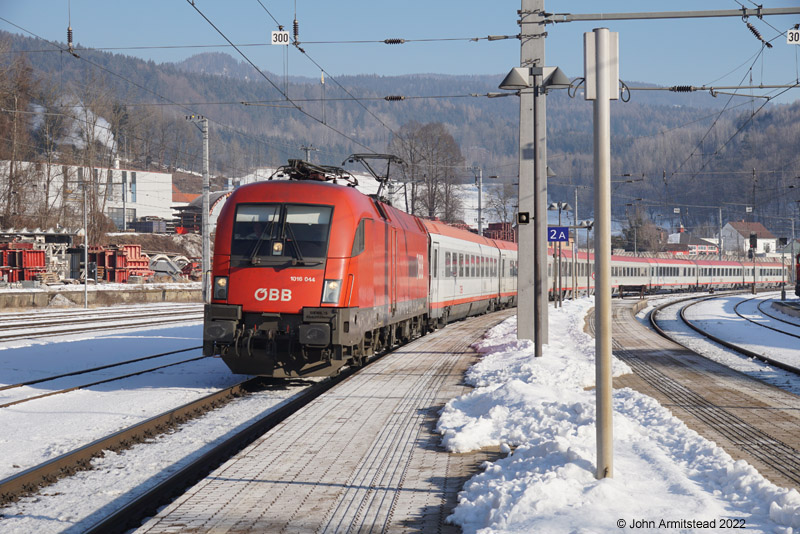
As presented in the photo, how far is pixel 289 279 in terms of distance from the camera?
11969 mm

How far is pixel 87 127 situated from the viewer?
64625 millimetres

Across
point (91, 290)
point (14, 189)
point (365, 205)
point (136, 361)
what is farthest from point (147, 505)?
point (14, 189)

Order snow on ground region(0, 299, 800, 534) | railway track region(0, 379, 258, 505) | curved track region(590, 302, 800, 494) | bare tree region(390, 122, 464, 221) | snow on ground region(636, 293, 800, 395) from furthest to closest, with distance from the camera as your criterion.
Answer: bare tree region(390, 122, 464, 221)
snow on ground region(636, 293, 800, 395)
curved track region(590, 302, 800, 494)
railway track region(0, 379, 258, 505)
snow on ground region(0, 299, 800, 534)

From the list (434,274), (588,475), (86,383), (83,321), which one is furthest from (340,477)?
(83,321)

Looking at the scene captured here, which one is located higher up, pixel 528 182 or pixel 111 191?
pixel 111 191

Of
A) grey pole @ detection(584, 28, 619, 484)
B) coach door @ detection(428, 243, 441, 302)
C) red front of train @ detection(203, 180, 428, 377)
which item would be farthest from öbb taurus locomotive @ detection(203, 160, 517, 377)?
coach door @ detection(428, 243, 441, 302)

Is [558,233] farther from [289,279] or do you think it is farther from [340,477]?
[340,477]

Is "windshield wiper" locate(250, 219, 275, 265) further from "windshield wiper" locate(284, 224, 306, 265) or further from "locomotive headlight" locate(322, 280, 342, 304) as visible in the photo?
"locomotive headlight" locate(322, 280, 342, 304)

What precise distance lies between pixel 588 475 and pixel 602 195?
2.07 meters

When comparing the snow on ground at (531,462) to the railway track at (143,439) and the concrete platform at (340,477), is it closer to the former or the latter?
the railway track at (143,439)

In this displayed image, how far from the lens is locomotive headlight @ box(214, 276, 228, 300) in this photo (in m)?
12.2

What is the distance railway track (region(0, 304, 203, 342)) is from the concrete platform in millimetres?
14681

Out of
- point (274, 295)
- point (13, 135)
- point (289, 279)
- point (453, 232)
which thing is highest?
point (13, 135)

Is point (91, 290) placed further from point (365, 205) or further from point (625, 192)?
point (625, 192)
